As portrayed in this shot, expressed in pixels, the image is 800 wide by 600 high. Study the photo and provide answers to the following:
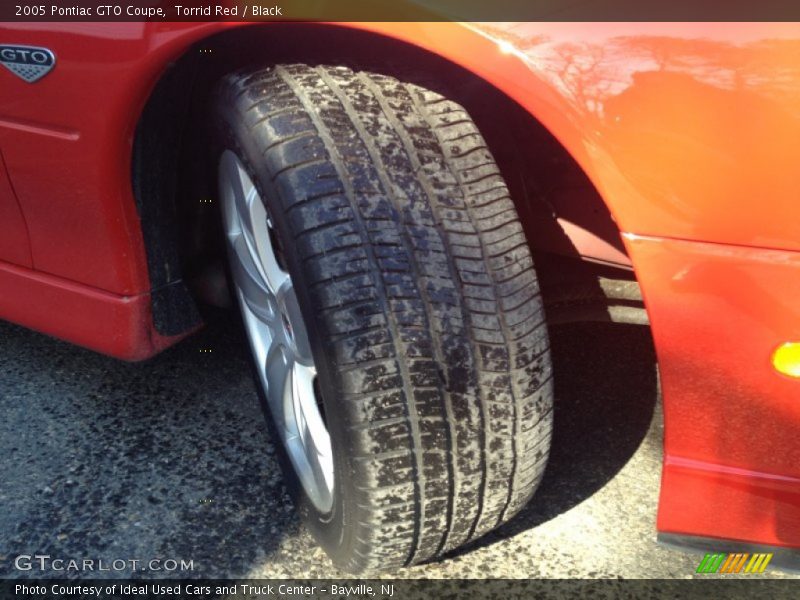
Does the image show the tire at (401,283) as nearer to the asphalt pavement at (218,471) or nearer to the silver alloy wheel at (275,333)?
the silver alloy wheel at (275,333)

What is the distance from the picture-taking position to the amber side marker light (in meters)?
0.94

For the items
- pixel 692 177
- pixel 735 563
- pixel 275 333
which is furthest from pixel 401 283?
pixel 735 563

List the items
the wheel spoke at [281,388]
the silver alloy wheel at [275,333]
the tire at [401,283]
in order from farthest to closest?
the wheel spoke at [281,388] → the silver alloy wheel at [275,333] → the tire at [401,283]

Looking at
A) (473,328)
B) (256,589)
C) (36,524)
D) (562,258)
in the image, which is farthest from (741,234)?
(36,524)

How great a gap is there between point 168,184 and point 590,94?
31.4 inches

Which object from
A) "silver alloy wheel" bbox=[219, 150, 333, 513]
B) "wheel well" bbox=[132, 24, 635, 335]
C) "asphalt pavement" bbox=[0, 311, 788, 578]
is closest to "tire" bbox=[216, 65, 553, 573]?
"wheel well" bbox=[132, 24, 635, 335]

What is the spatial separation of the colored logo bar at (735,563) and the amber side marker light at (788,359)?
297mm

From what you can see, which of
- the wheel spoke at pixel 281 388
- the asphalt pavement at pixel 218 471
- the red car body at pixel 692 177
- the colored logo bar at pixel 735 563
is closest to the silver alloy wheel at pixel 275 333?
the wheel spoke at pixel 281 388

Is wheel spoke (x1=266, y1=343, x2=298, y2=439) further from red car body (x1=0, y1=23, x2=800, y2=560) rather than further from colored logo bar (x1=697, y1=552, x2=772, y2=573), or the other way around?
colored logo bar (x1=697, y1=552, x2=772, y2=573)

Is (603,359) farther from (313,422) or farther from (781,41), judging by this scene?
(781,41)

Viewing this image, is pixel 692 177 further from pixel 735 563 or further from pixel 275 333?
pixel 275 333

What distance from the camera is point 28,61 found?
1.28 m

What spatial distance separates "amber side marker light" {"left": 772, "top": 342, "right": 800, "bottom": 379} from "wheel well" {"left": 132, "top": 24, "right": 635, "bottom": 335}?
45 cm

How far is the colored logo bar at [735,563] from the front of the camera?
1.12 m
